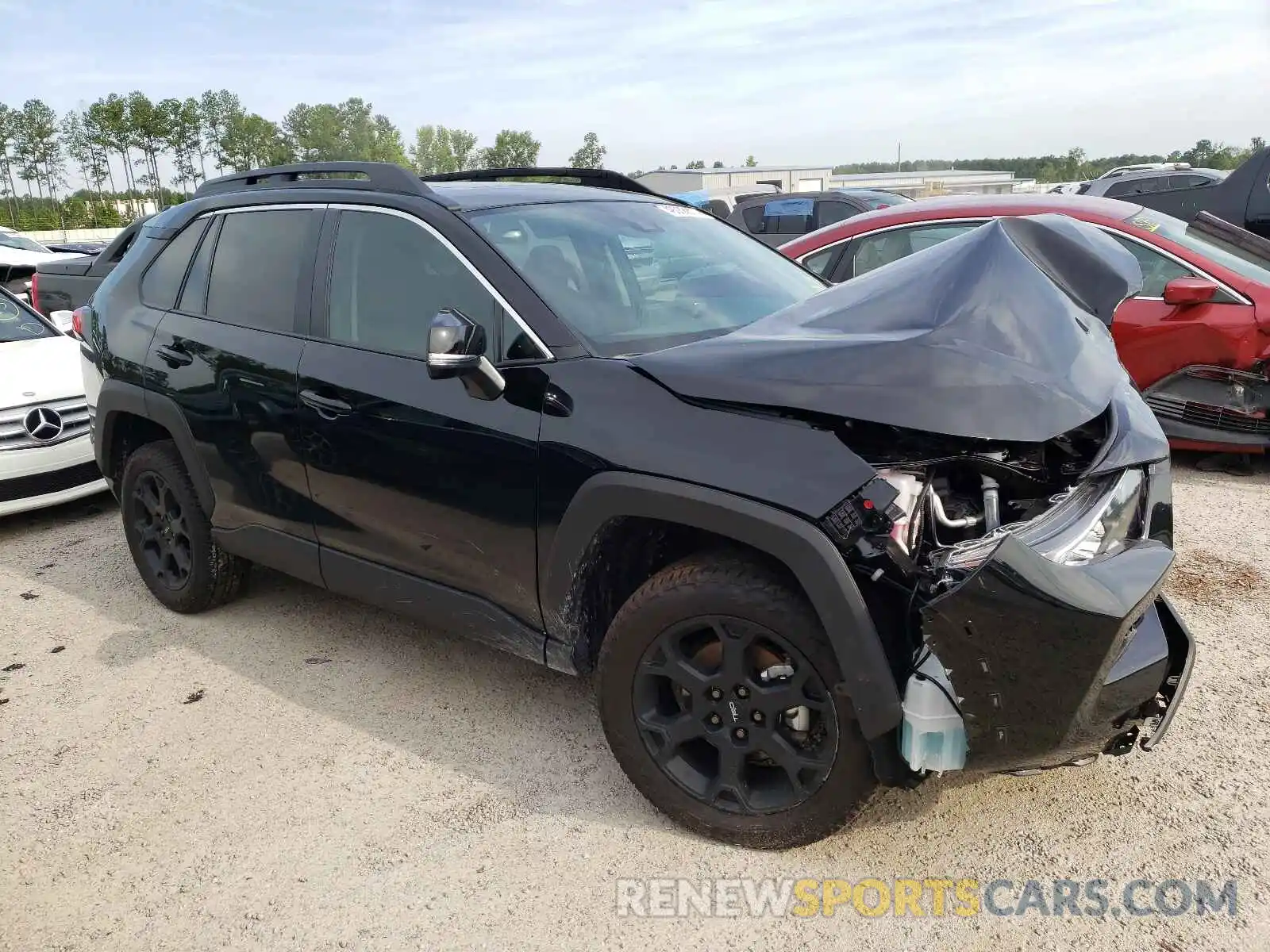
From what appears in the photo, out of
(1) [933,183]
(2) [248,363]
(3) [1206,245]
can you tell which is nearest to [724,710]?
(2) [248,363]

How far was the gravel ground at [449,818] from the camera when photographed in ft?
8.00

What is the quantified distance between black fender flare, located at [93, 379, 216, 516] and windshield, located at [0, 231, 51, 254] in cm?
1457

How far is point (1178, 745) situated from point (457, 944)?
2.22 metres

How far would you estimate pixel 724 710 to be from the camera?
100 inches

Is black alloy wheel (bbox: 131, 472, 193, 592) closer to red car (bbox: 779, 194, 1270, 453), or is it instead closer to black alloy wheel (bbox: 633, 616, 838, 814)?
black alloy wheel (bbox: 633, 616, 838, 814)

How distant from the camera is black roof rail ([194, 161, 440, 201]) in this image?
3.40 m

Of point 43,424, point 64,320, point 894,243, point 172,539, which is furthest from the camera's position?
point 64,320

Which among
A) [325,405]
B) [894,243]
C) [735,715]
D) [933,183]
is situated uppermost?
[933,183]

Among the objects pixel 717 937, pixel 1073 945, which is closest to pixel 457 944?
pixel 717 937

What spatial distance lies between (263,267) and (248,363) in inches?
16.6

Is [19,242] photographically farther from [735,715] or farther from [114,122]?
[114,122]

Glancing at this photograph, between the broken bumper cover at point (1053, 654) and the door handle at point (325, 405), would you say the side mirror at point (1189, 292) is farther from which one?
the door handle at point (325, 405)

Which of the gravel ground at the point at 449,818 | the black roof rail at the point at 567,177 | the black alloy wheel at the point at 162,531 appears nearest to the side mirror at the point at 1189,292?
the gravel ground at the point at 449,818

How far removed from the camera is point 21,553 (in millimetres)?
5473
